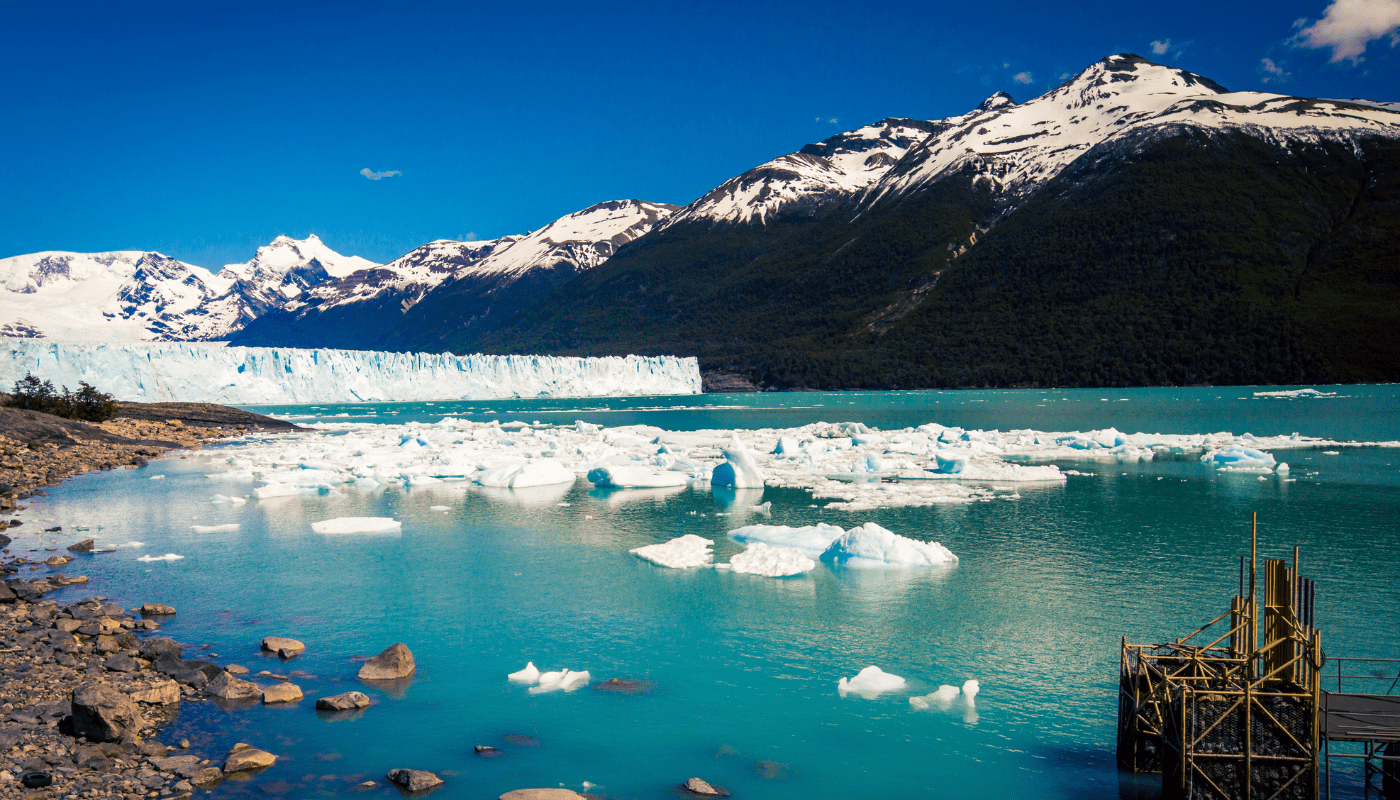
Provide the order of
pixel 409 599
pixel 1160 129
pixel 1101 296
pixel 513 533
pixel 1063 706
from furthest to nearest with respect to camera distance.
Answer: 1. pixel 1160 129
2. pixel 1101 296
3. pixel 513 533
4. pixel 409 599
5. pixel 1063 706

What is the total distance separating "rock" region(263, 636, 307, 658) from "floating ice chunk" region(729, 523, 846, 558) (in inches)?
248

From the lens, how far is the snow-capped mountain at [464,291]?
492 feet

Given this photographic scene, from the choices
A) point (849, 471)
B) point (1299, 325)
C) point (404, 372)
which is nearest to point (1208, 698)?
point (849, 471)

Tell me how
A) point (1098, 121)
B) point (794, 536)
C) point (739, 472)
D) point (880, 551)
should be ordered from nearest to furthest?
point (880, 551), point (794, 536), point (739, 472), point (1098, 121)

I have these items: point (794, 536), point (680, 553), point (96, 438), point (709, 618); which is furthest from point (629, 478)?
point (96, 438)

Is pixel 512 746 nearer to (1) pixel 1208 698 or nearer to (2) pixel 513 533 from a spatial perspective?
(1) pixel 1208 698

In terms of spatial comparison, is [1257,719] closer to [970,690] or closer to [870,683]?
[970,690]

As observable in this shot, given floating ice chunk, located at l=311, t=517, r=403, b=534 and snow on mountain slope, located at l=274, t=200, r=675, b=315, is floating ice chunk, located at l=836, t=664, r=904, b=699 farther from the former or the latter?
snow on mountain slope, located at l=274, t=200, r=675, b=315

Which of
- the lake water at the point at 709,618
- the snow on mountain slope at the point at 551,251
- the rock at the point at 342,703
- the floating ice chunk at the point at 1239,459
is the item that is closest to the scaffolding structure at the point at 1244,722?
the lake water at the point at 709,618

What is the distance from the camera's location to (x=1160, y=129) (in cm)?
8350

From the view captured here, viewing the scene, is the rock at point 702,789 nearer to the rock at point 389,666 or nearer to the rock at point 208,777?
the rock at point 208,777

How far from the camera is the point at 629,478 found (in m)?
18.8

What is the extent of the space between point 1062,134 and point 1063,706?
10944 cm

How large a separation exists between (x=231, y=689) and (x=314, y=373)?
53.6 metres
